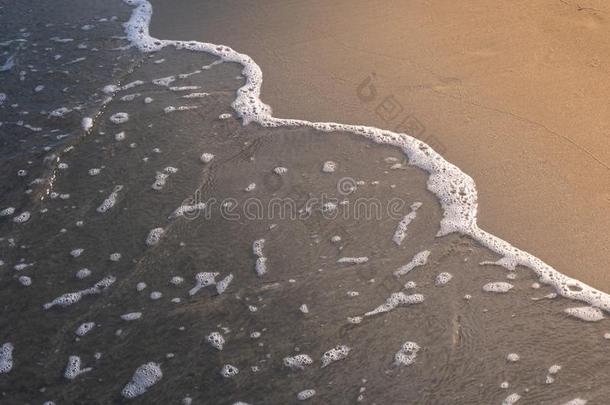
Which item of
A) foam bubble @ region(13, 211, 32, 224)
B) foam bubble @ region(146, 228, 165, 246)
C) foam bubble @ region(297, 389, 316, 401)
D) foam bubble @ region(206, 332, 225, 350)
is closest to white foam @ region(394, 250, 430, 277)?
foam bubble @ region(297, 389, 316, 401)

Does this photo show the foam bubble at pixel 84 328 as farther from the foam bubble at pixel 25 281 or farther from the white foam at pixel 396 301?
the white foam at pixel 396 301

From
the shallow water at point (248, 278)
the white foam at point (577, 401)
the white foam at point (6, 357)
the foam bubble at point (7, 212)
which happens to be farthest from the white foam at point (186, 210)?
the white foam at point (577, 401)

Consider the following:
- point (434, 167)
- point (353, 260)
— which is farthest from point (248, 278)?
point (434, 167)

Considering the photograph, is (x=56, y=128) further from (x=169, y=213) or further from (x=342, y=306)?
(x=342, y=306)

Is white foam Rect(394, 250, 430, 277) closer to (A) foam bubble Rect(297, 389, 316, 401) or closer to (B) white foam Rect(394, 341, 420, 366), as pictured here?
(B) white foam Rect(394, 341, 420, 366)

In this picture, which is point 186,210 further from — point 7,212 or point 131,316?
point 7,212

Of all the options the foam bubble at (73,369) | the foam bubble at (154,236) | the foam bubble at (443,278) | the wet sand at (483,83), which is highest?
the wet sand at (483,83)
